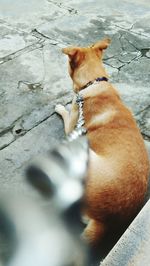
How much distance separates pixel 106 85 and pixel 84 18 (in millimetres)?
2436

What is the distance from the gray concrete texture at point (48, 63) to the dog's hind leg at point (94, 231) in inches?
27.6

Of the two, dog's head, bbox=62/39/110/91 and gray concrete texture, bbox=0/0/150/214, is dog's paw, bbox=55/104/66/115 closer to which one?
gray concrete texture, bbox=0/0/150/214

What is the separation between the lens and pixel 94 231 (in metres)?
2.30

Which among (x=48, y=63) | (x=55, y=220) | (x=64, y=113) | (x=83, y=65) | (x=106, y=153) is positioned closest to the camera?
(x=55, y=220)

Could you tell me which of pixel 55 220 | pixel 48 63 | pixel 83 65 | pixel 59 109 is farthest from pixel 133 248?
pixel 48 63

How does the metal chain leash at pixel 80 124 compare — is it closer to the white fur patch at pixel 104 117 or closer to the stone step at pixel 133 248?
the white fur patch at pixel 104 117

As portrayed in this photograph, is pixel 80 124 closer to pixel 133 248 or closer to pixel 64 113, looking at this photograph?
pixel 64 113

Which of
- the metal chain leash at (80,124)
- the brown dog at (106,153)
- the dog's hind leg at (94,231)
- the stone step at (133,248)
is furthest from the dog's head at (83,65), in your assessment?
the stone step at (133,248)

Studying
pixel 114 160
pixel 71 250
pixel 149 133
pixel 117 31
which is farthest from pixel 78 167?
pixel 117 31

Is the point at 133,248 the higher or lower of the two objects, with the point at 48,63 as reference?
higher

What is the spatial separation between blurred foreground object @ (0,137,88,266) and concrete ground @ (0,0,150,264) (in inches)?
16.8

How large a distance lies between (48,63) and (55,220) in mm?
2453

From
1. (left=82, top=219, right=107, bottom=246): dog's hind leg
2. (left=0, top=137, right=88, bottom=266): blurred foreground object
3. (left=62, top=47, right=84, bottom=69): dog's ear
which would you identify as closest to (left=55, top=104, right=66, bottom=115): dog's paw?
(left=62, top=47, right=84, bottom=69): dog's ear

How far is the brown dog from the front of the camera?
228 cm
